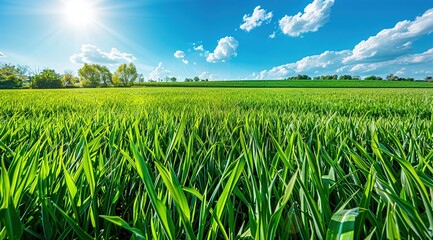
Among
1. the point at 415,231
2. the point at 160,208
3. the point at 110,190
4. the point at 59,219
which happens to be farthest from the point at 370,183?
the point at 59,219

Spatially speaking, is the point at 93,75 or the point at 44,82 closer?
the point at 44,82

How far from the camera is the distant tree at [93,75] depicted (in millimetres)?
64438

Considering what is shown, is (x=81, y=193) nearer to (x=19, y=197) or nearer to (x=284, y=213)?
(x=19, y=197)

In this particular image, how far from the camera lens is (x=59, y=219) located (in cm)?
51

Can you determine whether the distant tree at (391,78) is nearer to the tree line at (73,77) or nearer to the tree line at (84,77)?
the tree line at (84,77)

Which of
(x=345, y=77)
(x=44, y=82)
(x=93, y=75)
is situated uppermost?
(x=93, y=75)

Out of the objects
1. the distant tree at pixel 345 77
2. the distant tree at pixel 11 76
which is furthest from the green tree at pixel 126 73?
the distant tree at pixel 345 77

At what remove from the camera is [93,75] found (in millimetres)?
66062

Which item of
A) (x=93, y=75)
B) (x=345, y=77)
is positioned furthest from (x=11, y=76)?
(x=345, y=77)

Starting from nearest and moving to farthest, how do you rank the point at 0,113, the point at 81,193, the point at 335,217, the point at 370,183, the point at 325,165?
the point at 335,217, the point at 370,183, the point at 81,193, the point at 325,165, the point at 0,113

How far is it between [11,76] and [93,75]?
1891 cm

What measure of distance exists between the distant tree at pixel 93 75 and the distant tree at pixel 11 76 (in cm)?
1465

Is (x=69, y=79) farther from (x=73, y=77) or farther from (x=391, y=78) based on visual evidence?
(x=391, y=78)

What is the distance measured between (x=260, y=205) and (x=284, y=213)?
0.16 meters
